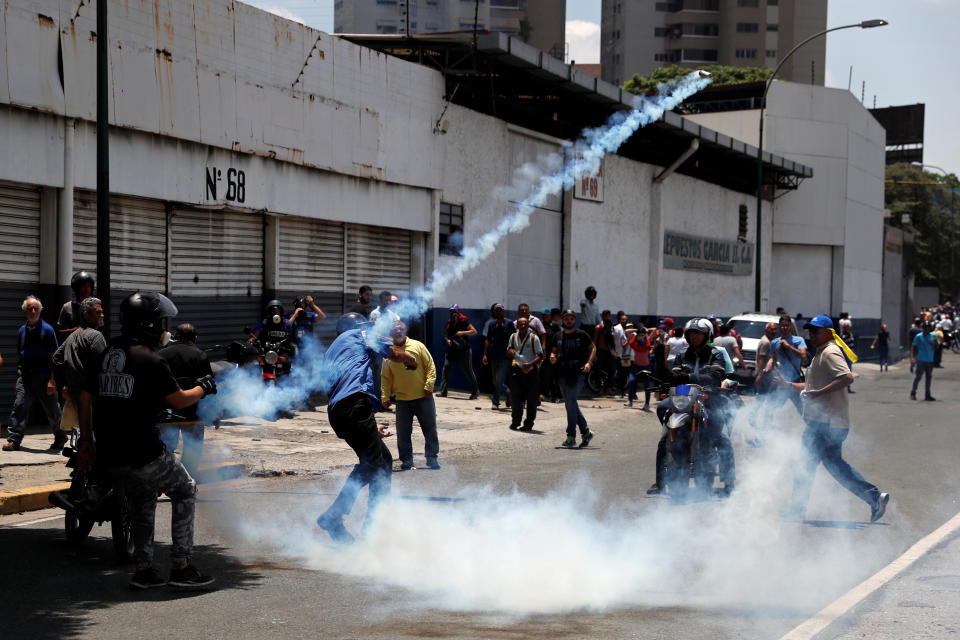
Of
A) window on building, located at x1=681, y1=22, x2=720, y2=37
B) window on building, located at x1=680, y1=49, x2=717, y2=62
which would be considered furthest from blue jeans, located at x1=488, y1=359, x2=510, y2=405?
window on building, located at x1=681, y1=22, x2=720, y2=37

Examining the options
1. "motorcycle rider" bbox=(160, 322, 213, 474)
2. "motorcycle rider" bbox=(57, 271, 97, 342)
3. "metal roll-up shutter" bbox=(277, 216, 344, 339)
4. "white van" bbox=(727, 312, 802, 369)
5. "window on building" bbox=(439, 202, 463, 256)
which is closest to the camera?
"motorcycle rider" bbox=(160, 322, 213, 474)

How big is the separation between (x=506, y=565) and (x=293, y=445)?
22.3 ft

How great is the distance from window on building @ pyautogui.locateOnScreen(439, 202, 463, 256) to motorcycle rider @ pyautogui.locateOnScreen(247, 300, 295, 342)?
7.28 meters

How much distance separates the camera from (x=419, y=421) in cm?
1123

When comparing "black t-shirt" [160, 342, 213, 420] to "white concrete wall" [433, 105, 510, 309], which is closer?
"black t-shirt" [160, 342, 213, 420]

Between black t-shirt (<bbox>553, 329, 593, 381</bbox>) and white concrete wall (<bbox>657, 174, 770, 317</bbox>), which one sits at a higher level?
white concrete wall (<bbox>657, 174, 770, 317</bbox>)

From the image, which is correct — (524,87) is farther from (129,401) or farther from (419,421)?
(129,401)

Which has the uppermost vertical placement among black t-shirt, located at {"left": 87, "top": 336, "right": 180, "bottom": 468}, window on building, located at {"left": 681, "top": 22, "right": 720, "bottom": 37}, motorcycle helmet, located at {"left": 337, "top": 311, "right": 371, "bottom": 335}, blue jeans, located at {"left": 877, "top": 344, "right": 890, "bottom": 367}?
window on building, located at {"left": 681, "top": 22, "right": 720, "bottom": 37}

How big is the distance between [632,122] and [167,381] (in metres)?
20.4

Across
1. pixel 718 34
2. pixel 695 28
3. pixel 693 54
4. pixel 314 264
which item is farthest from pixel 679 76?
pixel 314 264

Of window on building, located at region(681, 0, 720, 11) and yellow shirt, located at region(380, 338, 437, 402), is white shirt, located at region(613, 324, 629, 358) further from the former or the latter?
window on building, located at region(681, 0, 720, 11)

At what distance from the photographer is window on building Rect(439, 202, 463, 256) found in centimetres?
2139

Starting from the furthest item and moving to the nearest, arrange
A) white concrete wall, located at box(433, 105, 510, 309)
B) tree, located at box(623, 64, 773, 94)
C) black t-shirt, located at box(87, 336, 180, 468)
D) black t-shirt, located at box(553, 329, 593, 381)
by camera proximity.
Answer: tree, located at box(623, 64, 773, 94)
white concrete wall, located at box(433, 105, 510, 309)
black t-shirt, located at box(553, 329, 593, 381)
black t-shirt, located at box(87, 336, 180, 468)

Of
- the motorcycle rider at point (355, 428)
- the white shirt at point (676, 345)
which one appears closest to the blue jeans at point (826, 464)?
the motorcycle rider at point (355, 428)
